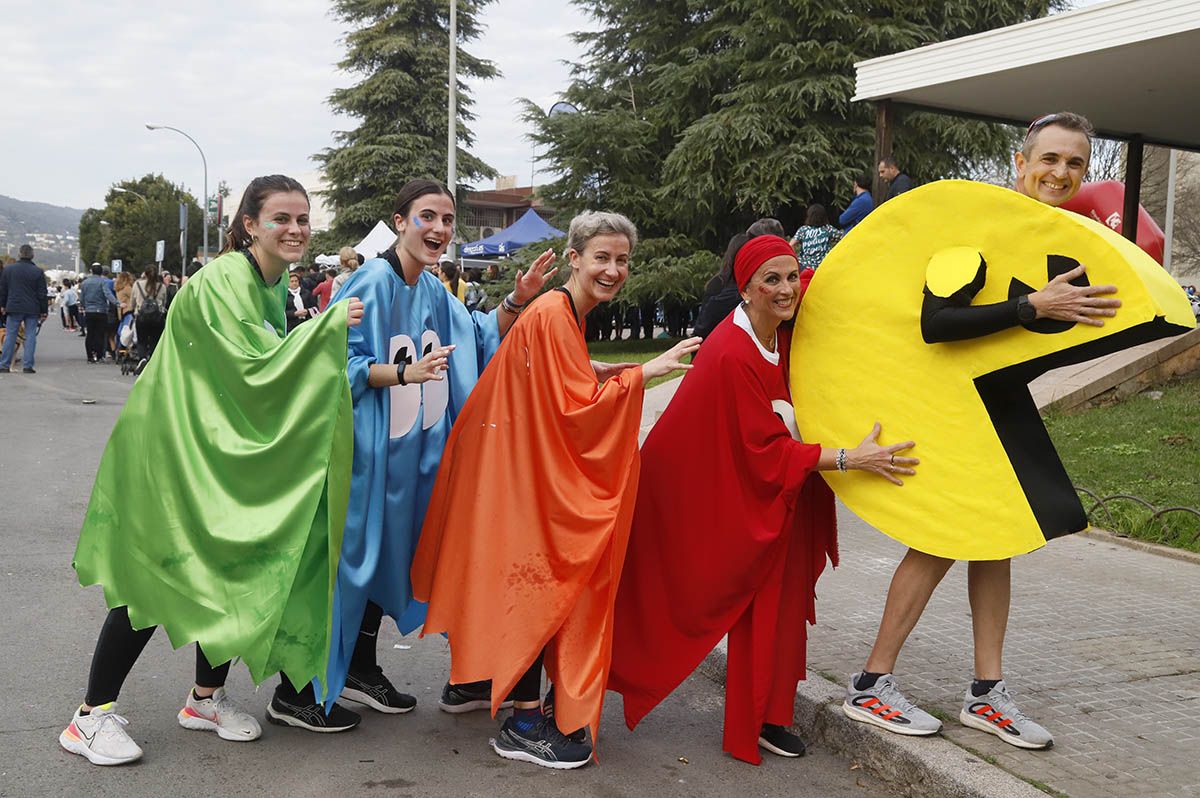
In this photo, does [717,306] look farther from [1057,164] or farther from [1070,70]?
[1070,70]

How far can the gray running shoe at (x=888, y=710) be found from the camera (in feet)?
12.5

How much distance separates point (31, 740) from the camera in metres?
3.83

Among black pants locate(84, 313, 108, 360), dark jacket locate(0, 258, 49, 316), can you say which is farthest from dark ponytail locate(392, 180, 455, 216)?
black pants locate(84, 313, 108, 360)

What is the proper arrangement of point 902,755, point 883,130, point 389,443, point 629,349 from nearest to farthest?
point 902,755 → point 389,443 → point 883,130 → point 629,349

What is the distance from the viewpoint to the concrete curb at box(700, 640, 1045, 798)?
3.41 metres

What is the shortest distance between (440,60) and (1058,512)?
39.9 m

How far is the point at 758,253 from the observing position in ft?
12.4

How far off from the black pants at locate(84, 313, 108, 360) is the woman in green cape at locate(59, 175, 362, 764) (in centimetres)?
1901

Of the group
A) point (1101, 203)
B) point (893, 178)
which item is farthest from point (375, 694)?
point (893, 178)

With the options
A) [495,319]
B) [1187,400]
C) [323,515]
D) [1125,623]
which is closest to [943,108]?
[1187,400]

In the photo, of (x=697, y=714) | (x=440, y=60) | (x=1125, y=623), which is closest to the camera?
(x=697, y=714)

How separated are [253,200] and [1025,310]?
272cm

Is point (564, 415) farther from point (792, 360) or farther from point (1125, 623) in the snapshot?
point (1125, 623)

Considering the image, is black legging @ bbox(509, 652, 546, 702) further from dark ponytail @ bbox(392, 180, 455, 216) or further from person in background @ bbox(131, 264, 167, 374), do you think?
person in background @ bbox(131, 264, 167, 374)
